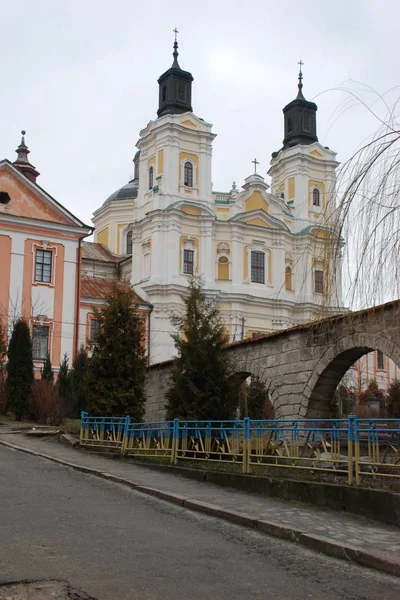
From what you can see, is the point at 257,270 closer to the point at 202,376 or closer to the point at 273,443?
the point at 202,376

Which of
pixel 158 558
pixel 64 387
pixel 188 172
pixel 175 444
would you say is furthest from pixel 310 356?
pixel 188 172

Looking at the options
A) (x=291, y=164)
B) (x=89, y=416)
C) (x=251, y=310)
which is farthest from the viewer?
(x=291, y=164)

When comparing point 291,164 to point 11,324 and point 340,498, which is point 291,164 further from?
point 340,498

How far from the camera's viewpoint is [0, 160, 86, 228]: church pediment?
36219 millimetres

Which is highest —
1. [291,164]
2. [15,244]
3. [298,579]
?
[291,164]

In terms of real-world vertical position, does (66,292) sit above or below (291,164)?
below

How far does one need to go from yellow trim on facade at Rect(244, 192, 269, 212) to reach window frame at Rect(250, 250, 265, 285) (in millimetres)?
3469

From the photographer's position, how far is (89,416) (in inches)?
771

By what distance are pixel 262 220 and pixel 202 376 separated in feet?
127

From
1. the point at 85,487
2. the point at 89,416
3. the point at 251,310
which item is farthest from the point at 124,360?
the point at 251,310

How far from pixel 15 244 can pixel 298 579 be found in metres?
32.6

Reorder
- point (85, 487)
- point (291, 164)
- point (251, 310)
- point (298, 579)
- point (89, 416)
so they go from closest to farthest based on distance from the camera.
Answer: point (298, 579) → point (85, 487) → point (89, 416) → point (251, 310) → point (291, 164)

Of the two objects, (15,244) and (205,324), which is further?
(15,244)

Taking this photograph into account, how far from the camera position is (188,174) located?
50.9 m
